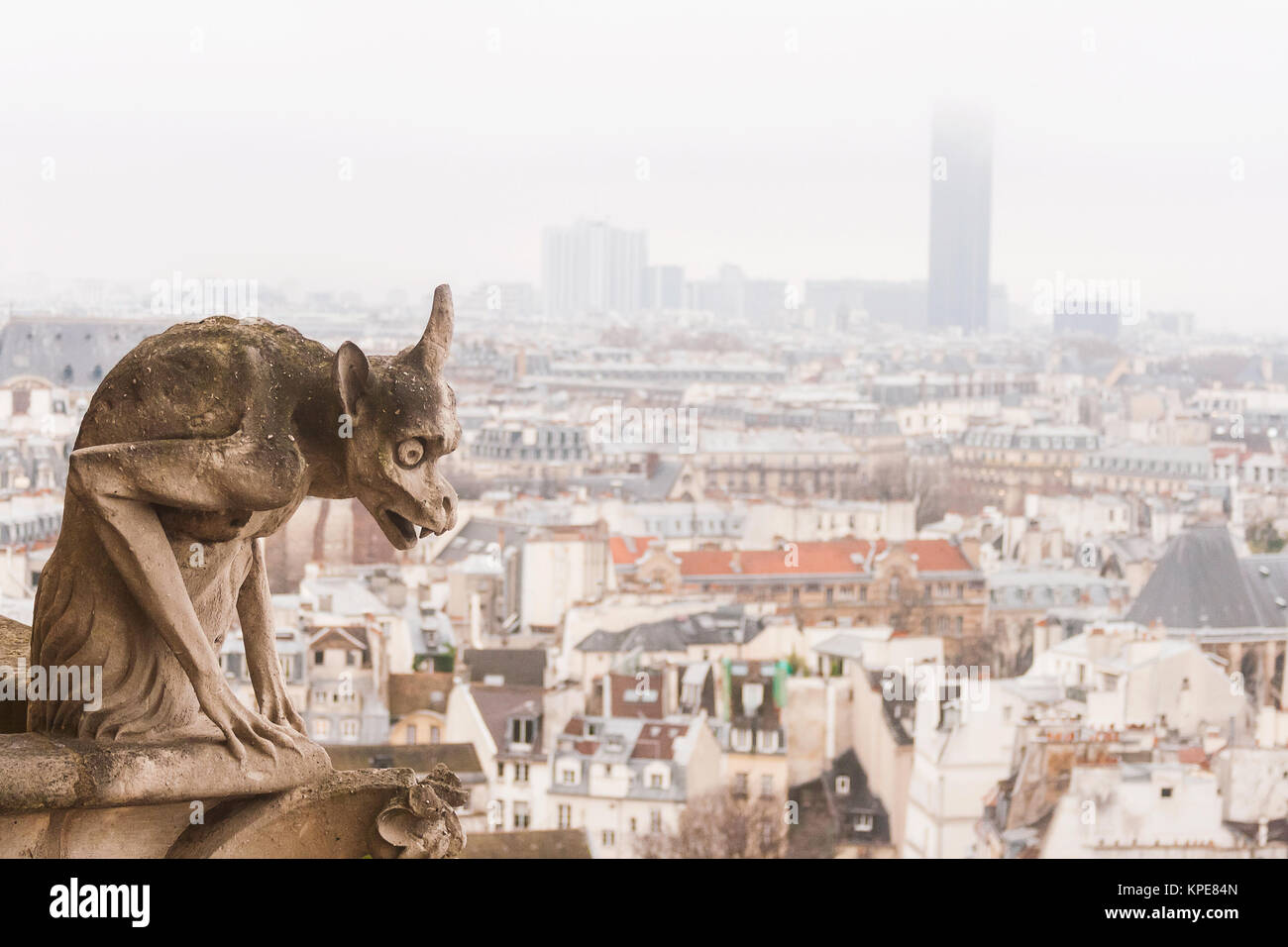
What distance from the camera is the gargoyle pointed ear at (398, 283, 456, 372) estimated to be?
1350 mm

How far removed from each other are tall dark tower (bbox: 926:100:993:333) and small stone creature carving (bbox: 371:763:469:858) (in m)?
26.3

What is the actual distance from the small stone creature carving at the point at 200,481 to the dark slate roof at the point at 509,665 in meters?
14.2

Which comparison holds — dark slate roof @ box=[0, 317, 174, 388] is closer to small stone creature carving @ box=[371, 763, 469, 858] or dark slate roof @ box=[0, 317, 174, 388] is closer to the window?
the window

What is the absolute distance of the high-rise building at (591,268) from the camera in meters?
24.8

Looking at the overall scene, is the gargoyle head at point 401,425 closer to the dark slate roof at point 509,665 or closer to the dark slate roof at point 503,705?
the dark slate roof at point 503,705

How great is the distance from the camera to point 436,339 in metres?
1.36

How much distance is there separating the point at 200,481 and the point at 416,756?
11079mm

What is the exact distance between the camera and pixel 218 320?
1.36 metres

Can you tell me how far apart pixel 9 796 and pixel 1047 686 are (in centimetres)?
1636

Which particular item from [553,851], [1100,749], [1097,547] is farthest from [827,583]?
[553,851]

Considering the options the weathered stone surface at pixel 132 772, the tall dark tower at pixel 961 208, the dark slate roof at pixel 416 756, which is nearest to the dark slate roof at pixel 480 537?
the dark slate roof at pixel 416 756

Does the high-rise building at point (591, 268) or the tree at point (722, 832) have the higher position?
the high-rise building at point (591, 268)

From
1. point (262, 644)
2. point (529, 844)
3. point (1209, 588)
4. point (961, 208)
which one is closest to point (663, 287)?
point (961, 208)

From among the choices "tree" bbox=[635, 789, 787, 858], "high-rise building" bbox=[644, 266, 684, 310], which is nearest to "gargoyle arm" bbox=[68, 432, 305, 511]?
"tree" bbox=[635, 789, 787, 858]
